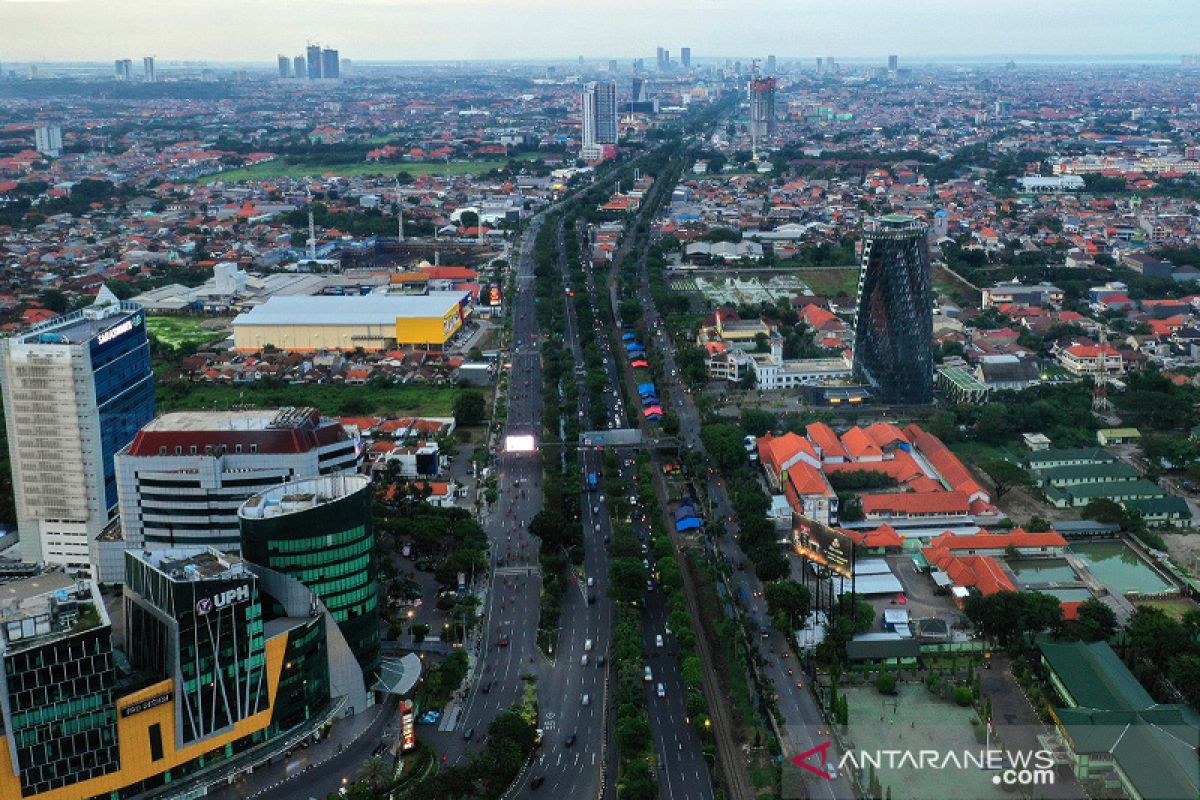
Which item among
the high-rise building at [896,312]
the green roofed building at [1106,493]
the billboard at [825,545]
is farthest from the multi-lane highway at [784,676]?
the green roofed building at [1106,493]

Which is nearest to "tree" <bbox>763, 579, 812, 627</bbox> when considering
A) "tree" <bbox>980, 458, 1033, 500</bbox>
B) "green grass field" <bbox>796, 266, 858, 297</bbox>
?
"tree" <bbox>980, 458, 1033, 500</bbox>

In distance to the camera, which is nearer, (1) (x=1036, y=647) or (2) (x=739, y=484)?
(1) (x=1036, y=647)

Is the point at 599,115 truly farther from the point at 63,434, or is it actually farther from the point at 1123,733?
the point at 1123,733

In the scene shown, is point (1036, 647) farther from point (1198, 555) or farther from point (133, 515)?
point (133, 515)

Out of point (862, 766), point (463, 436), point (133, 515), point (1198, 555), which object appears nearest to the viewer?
point (862, 766)

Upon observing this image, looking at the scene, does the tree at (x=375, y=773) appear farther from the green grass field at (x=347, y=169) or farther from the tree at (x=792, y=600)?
the green grass field at (x=347, y=169)

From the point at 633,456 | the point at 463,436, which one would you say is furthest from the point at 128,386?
the point at 633,456

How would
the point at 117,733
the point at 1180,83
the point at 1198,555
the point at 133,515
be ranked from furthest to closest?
the point at 1180,83, the point at 1198,555, the point at 133,515, the point at 117,733
